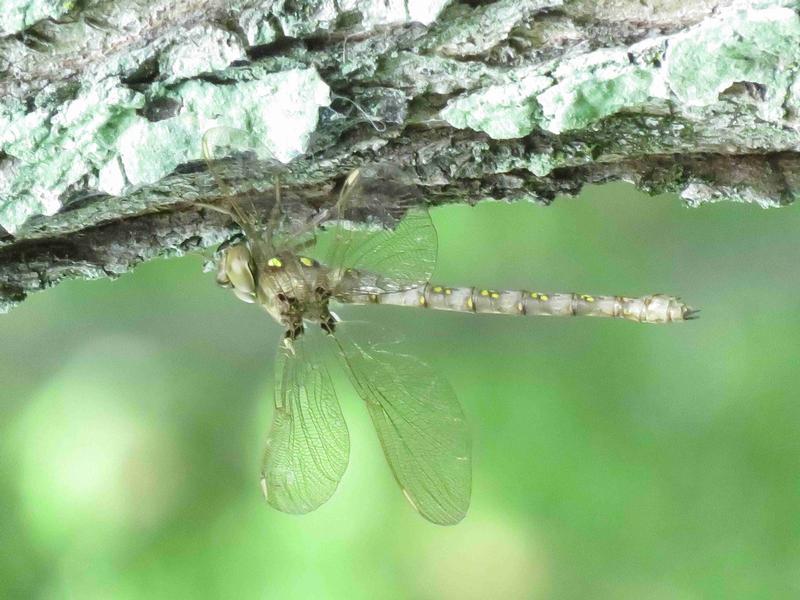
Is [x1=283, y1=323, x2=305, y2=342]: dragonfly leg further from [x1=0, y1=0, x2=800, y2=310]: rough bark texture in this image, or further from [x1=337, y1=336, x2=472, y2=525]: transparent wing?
[x1=0, y1=0, x2=800, y2=310]: rough bark texture

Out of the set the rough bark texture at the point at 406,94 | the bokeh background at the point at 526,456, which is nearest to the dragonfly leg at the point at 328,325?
the rough bark texture at the point at 406,94

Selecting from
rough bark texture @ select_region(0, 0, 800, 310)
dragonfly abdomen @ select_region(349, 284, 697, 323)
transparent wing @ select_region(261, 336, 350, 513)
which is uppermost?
rough bark texture @ select_region(0, 0, 800, 310)

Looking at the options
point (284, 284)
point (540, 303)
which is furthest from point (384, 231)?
point (540, 303)

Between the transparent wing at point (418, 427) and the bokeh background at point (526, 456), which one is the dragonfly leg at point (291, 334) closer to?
the transparent wing at point (418, 427)

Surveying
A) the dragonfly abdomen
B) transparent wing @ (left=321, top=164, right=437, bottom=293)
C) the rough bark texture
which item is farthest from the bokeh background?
the rough bark texture

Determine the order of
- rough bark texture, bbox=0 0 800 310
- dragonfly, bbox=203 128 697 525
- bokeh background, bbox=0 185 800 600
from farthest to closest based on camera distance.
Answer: bokeh background, bbox=0 185 800 600
dragonfly, bbox=203 128 697 525
rough bark texture, bbox=0 0 800 310

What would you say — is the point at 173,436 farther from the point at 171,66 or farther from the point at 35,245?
the point at 171,66

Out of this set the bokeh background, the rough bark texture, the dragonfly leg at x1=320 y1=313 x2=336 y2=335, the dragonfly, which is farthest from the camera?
the bokeh background

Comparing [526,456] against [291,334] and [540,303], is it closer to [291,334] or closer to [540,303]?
[540,303]
